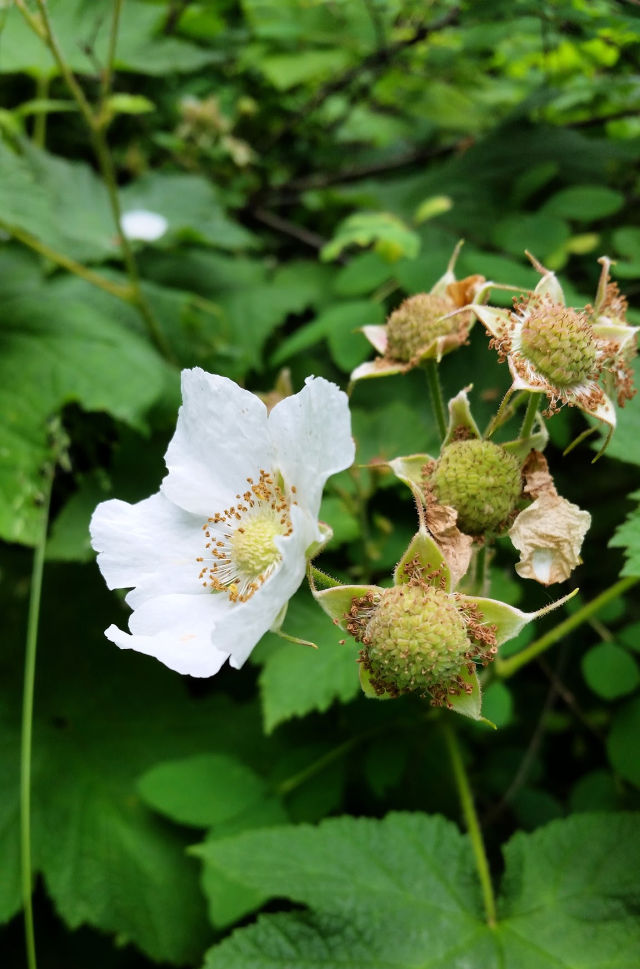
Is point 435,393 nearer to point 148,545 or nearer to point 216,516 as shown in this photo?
point 216,516

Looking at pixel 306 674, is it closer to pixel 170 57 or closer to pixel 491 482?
pixel 491 482

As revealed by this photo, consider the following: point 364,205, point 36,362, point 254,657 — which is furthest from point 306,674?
point 364,205

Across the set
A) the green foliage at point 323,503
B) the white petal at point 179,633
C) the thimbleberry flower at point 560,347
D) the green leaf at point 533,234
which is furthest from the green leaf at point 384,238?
the white petal at point 179,633

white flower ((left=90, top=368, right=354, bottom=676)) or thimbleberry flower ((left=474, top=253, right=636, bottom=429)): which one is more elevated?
thimbleberry flower ((left=474, top=253, right=636, bottom=429))

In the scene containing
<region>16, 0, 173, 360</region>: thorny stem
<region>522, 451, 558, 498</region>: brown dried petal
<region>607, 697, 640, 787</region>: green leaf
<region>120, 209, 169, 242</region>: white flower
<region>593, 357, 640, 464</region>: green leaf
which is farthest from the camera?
<region>120, 209, 169, 242</region>: white flower

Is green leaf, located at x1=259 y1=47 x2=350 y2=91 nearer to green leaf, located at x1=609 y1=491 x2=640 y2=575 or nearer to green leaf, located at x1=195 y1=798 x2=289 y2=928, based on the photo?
green leaf, located at x1=609 y1=491 x2=640 y2=575

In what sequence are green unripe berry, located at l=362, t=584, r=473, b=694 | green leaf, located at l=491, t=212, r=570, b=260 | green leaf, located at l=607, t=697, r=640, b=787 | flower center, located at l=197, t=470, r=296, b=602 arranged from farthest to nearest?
green leaf, located at l=491, t=212, r=570, b=260 → green leaf, located at l=607, t=697, r=640, b=787 → flower center, located at l=197, t=470, r=296, b=602 → green unripe berry, located at l=362, t=584, r=473, b=694

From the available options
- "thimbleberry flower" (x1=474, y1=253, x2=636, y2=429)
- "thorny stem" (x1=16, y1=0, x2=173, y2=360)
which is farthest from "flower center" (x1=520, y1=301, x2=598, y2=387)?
"thorny stem" (x1=16, y1=0, x2=173, y2=360)
